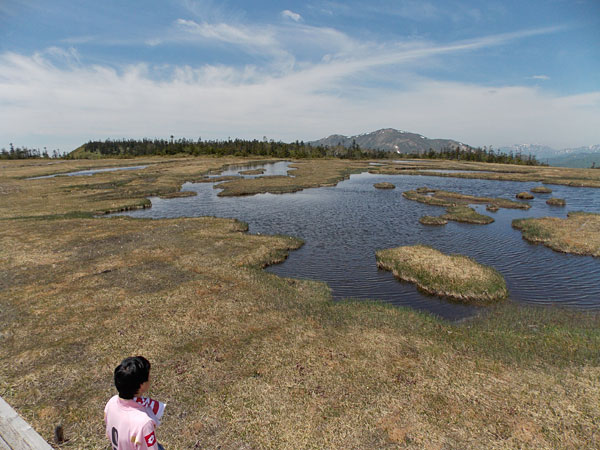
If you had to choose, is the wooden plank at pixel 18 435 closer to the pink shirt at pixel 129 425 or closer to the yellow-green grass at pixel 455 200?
the pink shirt at pixel 129 425

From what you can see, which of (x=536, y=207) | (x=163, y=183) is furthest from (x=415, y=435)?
(x=163, y=183)

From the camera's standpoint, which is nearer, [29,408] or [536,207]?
[29,408]

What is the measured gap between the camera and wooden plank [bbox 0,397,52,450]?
29.4ft

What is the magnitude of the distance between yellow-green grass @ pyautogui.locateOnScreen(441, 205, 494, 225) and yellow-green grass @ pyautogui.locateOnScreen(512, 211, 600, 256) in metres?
3.62

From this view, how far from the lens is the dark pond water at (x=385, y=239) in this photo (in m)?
24.9

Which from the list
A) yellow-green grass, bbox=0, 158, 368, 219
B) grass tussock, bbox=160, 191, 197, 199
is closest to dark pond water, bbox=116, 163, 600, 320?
grass tussock, bbox=160, 191, 197, 199

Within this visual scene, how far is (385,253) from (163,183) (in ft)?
233

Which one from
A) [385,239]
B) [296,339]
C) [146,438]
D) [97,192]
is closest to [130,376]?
[146,438]

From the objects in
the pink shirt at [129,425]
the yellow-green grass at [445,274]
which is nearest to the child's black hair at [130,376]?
the pink shirt at [129,425]

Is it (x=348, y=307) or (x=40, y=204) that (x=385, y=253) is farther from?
(x=40, y=204)

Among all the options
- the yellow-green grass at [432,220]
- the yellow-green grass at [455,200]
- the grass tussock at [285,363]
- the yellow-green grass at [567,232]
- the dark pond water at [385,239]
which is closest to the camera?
the grass tussock at [285,363]

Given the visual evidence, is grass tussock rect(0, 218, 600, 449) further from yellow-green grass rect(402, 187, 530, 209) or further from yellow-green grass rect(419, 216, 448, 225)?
yellow-green grass rect(402, 187, 530, 209)

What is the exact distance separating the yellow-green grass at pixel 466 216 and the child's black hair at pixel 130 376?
48.1 m

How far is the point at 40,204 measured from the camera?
54844mm
